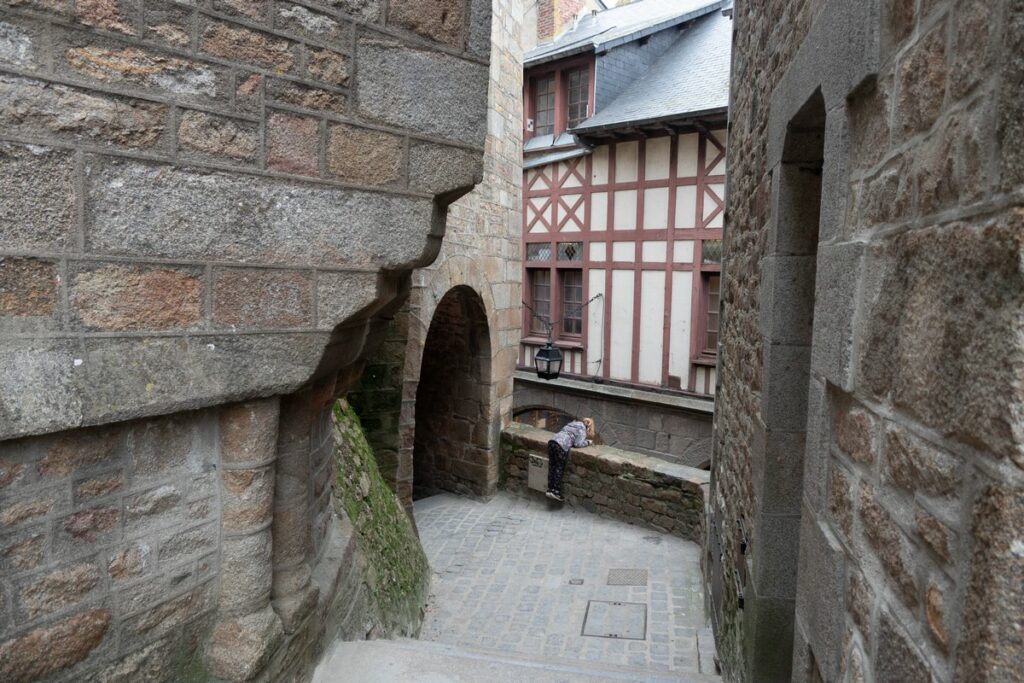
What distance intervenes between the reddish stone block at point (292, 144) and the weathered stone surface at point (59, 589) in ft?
3.86

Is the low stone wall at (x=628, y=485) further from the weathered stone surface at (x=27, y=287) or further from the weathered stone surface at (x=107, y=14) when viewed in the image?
the weathered stone surface at (x=107, y=14)

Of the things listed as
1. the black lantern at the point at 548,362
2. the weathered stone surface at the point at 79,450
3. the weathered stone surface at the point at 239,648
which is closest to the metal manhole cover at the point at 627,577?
the black lantern at the point at 548,362

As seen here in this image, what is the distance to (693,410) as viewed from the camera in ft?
32.7

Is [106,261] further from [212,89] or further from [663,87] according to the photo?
[663,87]

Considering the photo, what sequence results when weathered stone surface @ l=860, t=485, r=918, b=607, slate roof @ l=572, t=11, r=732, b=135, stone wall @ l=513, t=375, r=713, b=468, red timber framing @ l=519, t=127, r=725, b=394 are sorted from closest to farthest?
weathered stone surface @ l=860, t=485, r=918, b=607 → slate roof @ l=572, t=11, r=732, b=135 → red timber framing @ l=519, t=127, r=725, b=394 → stone wall @ l=513, t=375, r=713, b=468

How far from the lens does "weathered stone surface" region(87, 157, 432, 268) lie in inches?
65.4

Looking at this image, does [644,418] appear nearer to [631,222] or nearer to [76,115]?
[631,222]

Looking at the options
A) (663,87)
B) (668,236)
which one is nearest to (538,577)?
(668,236)

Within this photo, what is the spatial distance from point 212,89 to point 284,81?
0.19m

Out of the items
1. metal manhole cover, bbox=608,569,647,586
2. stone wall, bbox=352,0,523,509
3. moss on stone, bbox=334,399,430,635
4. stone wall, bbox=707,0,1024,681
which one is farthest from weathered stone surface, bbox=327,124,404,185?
metal manhole cover, bbox=608,569,647,586

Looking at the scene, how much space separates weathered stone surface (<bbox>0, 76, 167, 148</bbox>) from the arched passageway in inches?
245

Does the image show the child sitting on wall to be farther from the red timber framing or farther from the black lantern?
the red timber framing

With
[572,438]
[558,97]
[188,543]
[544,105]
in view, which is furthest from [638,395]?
[188,543]

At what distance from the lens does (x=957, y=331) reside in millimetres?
1026
